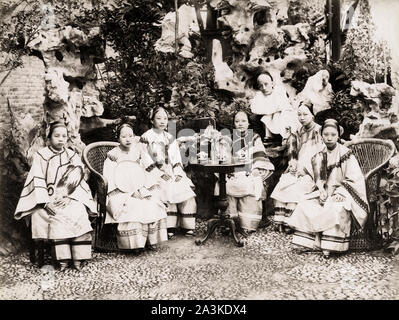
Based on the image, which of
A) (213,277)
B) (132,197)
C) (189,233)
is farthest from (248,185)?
(132,197)

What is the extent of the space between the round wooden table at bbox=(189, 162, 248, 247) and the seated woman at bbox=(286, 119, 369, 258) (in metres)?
0.59

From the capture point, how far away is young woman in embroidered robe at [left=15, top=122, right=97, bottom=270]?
4172mm

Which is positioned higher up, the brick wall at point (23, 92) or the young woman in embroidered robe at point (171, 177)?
the brick wall at point (23, 92)

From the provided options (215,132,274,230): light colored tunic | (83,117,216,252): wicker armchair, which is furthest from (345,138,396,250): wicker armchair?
(83,117,216,252): wicker armchair

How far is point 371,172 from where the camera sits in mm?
4320

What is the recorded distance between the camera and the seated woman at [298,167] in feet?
15.4

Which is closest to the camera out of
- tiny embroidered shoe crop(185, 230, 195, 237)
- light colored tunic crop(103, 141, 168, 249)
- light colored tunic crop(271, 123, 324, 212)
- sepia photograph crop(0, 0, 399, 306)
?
sepia photograph crop(0, 0, 399, 306)

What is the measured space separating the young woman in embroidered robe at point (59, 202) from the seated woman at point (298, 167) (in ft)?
6.42

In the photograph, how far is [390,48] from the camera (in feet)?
15.2

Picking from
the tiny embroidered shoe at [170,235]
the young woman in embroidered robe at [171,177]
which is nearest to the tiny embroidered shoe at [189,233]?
the young woman in embroidered robe at [171,177]

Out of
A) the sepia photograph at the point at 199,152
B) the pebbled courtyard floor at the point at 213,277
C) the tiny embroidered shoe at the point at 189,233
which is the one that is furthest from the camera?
the tiny embroidered shoe at the point at 189,233

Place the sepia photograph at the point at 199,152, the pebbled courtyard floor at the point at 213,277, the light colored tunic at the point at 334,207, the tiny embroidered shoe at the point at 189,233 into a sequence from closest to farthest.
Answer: the pebbled courtyard floor at the point at 213,277
the sepia photograph at the point at 199,152
the light colored tunic at the point at 334,207
the tiny embroidered shoe at the point at 189,233

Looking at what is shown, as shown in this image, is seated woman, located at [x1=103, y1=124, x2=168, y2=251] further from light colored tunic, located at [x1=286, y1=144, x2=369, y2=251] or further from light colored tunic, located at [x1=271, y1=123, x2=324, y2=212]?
light colored tunic, located at [x1=286, y1=144, x2=369, y2=251]

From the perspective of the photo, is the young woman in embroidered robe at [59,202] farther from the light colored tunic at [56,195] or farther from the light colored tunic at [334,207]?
the light colored tunic at [334,207]
